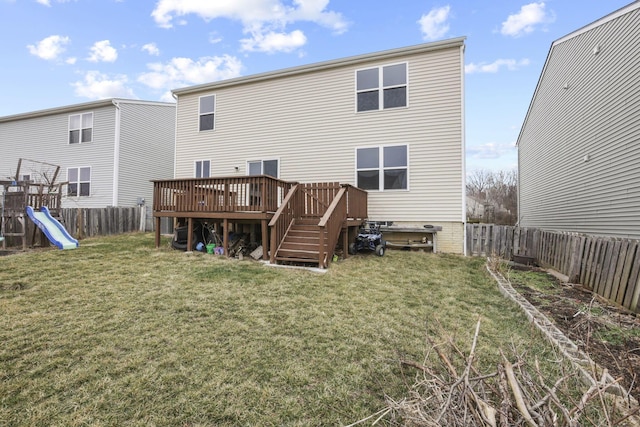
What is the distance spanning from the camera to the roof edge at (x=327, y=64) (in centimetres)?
898

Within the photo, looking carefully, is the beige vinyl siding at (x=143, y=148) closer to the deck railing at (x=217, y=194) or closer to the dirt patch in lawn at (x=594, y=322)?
the deck railing at (x=217, y=194)

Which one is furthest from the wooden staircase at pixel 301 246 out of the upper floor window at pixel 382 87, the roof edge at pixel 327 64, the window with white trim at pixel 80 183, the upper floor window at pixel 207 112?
the window with white trim at pixel 80 183

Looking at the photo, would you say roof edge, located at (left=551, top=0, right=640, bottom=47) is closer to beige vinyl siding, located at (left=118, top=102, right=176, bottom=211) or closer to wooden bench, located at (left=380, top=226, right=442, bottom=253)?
wooden bench, located at (left=380, top=226, right=442, bottom=253)

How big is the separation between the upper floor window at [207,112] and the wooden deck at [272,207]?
451 centimetres

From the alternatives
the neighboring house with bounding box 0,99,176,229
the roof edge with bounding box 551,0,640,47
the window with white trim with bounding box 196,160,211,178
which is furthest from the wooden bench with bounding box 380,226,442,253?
the neighboring house with bounding box 0,99,176,229

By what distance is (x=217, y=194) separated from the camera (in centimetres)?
793

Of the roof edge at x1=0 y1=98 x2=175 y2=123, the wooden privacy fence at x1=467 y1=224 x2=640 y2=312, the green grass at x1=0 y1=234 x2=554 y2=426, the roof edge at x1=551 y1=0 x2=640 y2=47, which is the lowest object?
the green grass at x1=0 y1=234 x2=554 y2=426

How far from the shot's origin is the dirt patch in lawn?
8.82 ft

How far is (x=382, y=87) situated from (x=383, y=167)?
2666 mm

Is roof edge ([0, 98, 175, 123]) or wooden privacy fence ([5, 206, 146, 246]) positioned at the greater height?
roof edge ([0, 98, 175, 123])

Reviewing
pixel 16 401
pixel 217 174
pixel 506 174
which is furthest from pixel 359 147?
pixel 506 174

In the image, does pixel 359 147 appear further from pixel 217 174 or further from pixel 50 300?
pixel 50 300

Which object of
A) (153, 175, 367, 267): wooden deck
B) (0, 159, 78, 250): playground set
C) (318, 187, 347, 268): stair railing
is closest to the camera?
(318, 187, 347, 268): stair railing

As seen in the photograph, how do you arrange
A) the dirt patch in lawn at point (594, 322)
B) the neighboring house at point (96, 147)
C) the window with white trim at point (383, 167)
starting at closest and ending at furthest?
1. the dirt patch in lawn at point (594, 322)
2. the window with white trim at point (383, 167)
3. the neighboring house at point (96, 147)
